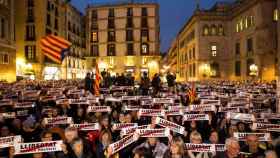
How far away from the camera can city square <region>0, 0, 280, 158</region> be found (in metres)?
9.01

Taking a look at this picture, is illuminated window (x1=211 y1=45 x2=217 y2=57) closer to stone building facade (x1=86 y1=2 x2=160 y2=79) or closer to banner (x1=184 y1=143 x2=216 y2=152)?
stone building facade (x1=86 y1=2 x2=160 y2=79)

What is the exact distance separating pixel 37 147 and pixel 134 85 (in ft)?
93.3

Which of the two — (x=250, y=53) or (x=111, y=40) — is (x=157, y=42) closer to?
(x=111, y=40)

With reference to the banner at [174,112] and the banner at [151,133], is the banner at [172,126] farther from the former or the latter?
the banner at [174,112]

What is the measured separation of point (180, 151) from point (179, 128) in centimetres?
244

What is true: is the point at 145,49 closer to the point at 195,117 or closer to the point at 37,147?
the point at 195,117

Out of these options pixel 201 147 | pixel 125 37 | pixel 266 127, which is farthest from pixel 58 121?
pixel 125 37

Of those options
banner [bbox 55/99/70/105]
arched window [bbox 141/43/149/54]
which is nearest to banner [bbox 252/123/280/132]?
banner [bbox 55/99/70/105]

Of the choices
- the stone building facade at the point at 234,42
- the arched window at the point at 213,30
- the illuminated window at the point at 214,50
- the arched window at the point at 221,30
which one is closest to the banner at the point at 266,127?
the stone building facade at the point at 234,42

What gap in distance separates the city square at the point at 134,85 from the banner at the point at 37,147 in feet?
0.07

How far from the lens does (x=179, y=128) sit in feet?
33.6

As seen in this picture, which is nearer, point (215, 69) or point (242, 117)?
point (242, 117)

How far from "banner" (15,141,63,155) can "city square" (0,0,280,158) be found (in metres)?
0.02

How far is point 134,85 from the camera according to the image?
36.4 meters
